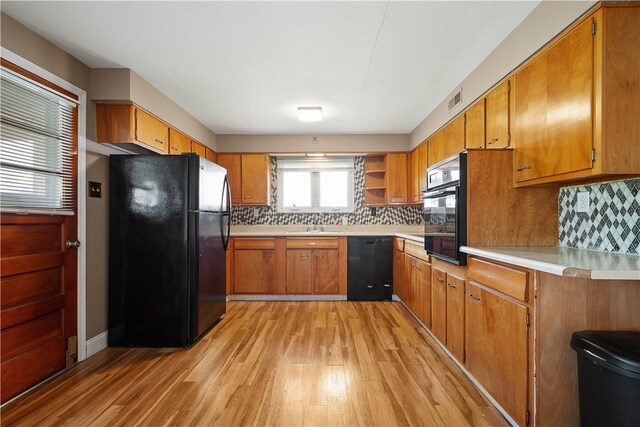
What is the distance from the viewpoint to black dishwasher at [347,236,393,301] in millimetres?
4301

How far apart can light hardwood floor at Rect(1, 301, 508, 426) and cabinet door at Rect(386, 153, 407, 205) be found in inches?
79.4

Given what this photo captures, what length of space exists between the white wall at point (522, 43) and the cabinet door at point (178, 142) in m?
2.87

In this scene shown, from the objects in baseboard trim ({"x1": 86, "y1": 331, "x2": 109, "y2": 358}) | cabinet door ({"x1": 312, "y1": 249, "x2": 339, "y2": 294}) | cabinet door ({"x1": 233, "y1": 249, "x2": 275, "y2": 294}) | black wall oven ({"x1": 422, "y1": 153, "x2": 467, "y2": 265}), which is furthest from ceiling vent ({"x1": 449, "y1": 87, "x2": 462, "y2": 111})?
baseboard trim ({"x1": 86, "y1": 331, "x2": 109, "y2": 358})

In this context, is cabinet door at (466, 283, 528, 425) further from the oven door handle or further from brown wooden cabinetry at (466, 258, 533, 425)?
the oven door handle

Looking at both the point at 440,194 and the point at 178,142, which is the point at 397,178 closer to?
the point at 440,194

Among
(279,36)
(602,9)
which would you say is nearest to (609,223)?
Result: (602,9)

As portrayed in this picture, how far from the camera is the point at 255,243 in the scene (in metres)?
4.36

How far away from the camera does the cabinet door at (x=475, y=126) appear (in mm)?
2590

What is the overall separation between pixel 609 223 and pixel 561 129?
25.5 inches

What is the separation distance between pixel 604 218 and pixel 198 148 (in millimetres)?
3947

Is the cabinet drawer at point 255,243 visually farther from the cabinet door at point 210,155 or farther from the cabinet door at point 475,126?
the cabinet door at point 475,126

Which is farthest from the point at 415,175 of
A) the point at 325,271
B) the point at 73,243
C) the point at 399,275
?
the point at 73,243

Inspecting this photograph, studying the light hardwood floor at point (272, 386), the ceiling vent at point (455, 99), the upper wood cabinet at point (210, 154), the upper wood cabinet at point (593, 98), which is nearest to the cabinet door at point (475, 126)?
the ceiling vent at point (455, 99)

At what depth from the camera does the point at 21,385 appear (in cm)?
199
